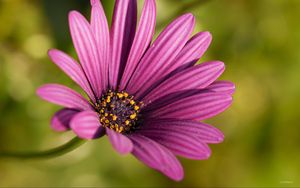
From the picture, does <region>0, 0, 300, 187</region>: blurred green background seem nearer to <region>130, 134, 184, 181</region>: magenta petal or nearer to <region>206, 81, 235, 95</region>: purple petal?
<region>206, 81, 235, 95</region>: purple petal

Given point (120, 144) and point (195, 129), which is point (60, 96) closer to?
point (120, 144)

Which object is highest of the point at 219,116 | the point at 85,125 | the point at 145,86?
the point at 145,86

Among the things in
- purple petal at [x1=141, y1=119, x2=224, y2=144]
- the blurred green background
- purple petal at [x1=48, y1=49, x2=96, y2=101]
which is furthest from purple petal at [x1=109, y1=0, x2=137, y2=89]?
the blurred green background

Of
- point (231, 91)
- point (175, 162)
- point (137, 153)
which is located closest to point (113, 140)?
point (137, 153)

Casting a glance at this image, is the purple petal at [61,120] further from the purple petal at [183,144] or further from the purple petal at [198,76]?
the purple petal at [198,76]

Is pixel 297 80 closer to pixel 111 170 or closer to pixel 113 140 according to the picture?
pixel 111 170

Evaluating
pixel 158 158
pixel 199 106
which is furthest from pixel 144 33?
pixel 158 158

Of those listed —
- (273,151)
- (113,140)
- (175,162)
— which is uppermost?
(113,140)
